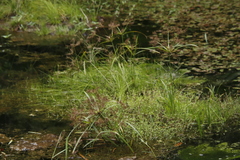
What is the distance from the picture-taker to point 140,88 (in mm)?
4625

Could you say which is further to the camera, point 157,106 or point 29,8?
point 29,8

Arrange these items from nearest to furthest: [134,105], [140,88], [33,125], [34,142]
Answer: [34,142] < [33,125] < [134,105] < [140,88]

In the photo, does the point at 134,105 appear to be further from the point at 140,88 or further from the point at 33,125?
the point at 33,125

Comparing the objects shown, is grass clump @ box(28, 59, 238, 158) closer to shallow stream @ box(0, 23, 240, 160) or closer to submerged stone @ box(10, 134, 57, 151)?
shallow stream @ box(0, 23, 240, 160)

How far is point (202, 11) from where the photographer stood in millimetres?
8930

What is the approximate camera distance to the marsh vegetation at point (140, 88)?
11.4 feet

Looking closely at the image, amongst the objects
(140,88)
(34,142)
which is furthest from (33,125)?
(140,88)

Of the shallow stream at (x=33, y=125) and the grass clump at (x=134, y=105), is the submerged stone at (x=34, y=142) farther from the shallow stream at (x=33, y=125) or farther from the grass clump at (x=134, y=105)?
the grass clump at (x=134, y=105)

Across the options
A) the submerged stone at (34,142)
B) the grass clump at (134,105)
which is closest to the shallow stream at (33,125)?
the submerged stone at (34,142)

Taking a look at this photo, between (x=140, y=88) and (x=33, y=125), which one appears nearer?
(x=33, y=125)

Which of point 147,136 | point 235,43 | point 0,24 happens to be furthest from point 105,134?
point 0,24

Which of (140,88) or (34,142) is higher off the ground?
(140,88)

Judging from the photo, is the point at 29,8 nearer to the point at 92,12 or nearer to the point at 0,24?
the point at 0,24

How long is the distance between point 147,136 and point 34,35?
4.90m
